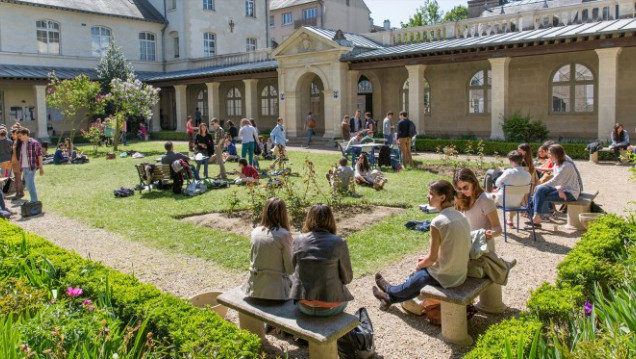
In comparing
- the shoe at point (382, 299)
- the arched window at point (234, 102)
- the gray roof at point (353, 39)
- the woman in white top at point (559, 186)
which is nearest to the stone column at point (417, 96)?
the gray roof at point (353, 39)

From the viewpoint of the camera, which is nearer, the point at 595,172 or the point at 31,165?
the point at 31,165

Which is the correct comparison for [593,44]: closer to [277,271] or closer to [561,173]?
[561,173]

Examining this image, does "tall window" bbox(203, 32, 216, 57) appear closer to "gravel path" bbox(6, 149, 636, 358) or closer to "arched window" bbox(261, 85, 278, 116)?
"arched window" bbox(261, 85, 278, 116)

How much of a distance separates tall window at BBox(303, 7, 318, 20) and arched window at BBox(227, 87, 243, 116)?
1619cm

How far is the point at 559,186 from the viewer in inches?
332

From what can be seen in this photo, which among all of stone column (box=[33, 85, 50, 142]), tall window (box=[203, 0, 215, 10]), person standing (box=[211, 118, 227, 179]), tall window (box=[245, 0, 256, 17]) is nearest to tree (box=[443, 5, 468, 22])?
tall window (box=[245, 0, 256, 17])

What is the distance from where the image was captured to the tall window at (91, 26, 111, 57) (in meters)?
35.9

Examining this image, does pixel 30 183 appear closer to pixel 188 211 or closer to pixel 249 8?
pixel 188 211

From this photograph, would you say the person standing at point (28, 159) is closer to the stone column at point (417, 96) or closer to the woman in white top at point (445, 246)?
the woman in white top at point (445, 246)

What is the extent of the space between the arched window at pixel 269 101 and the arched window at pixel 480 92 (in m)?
12.3

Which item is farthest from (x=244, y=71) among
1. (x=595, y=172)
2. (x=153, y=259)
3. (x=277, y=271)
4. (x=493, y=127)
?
(x=277, y=271)

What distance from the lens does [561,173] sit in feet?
27.6

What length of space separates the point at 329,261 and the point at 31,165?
365 inches

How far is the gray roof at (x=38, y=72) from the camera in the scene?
29438 mm
